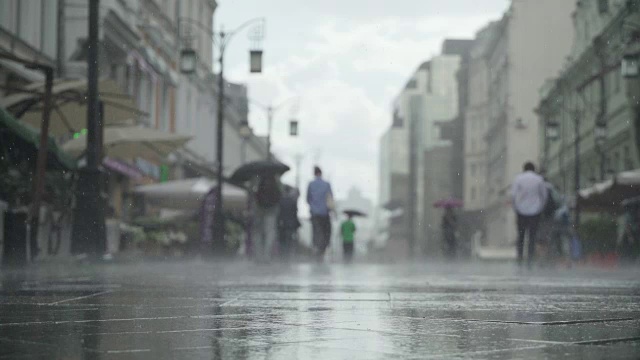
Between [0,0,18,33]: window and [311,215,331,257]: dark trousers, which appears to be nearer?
[311,215,331,257]: dark trousers

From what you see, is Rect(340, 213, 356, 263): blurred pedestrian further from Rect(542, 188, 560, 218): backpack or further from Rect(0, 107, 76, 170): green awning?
Rect(0, 107, 76, 170): green awning

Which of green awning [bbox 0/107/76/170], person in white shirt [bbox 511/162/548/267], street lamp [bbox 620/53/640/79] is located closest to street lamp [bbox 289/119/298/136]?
street lamp [bbox 620/53/640/79]

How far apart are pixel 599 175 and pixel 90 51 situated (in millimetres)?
35751

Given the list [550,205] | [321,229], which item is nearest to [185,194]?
[321,229]

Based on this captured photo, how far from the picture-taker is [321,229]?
893 inches

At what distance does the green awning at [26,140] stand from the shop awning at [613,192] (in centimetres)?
1341

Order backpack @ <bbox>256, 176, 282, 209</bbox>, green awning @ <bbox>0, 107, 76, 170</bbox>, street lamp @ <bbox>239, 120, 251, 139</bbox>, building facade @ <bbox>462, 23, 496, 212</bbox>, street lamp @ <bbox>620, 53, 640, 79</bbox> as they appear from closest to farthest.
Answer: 1. green awning @ <bbox>0, 107, 76, 170</bbox>
2. backpack @ <bbox>256, 176, 282, 209</bbox>
3. street lamp @ <bbox>620, 53, 640, 79</bbox>
4. street lamp @ <bbox>239, 120, 251, 139</bbox>
5. building facade @ <bbox>462, 23, 496, 212</bbox>

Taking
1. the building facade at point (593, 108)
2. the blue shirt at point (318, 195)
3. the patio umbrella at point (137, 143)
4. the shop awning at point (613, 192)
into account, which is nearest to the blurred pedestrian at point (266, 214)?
the blue shirt at point (318, 195)

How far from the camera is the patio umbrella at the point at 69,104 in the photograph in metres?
18.2

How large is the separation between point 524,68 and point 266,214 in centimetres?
6020

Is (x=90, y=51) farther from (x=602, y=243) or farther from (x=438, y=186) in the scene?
(x=438, y=186)

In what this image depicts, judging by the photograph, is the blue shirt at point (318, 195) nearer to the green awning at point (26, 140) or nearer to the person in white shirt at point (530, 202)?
the person in white shirt at point (530, 202)

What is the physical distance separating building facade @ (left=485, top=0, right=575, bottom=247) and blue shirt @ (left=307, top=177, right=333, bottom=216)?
5409cm

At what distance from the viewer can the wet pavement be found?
13.3 feet
